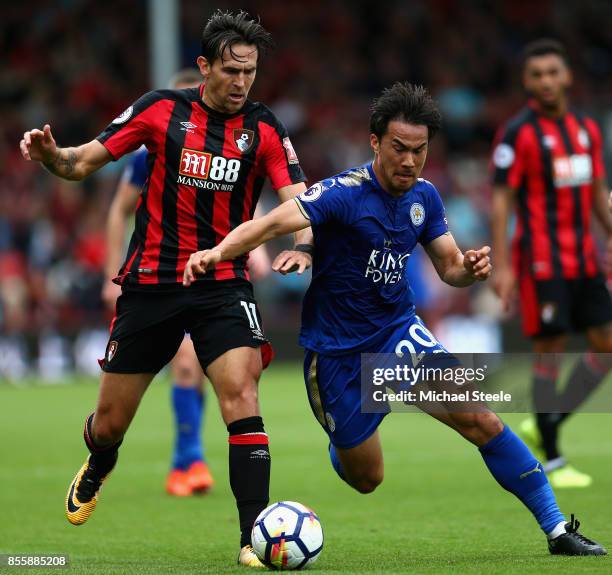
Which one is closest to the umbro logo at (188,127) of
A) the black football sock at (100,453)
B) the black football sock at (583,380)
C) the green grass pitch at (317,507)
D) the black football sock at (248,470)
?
the black football sock at (248,470)

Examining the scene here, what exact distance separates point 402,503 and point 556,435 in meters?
1.30

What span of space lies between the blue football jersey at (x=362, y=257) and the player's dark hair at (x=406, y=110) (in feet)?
0.90

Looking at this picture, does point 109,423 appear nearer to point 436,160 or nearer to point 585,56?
point 436,160

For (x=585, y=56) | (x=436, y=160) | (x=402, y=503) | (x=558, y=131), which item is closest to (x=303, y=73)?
(x=436, y=160)

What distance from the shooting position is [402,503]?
7.04 meters

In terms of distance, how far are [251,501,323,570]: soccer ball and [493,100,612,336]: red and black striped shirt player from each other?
11.2 ft

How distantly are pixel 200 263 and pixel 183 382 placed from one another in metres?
2.98

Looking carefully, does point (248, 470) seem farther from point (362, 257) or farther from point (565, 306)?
point (565, 306)

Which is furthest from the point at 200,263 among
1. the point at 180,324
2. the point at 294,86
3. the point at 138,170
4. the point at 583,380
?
the point at 294,86

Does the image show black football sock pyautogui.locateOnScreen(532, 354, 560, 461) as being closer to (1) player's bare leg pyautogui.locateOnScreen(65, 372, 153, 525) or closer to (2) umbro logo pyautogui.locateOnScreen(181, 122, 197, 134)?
(1) player's bare leg pyautogui.locateOnScreen(65, 372, 153, 525)

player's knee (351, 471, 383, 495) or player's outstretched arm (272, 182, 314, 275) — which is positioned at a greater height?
player's outstretched arm (272, 182, 314, 275)

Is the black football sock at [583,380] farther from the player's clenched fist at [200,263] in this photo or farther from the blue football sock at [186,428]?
the player's clenched fist at [200,263]

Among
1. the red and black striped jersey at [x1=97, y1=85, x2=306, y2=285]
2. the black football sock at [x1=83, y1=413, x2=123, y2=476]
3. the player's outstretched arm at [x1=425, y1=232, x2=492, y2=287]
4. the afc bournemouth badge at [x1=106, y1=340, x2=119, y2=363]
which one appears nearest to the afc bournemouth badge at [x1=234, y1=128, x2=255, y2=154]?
the red and black striped jersey at [x1=97, y1=85, x2=306, y2=285]

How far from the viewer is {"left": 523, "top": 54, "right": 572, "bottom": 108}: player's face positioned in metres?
7.75
